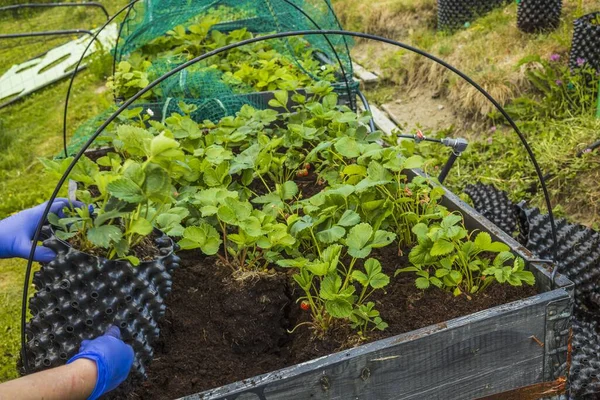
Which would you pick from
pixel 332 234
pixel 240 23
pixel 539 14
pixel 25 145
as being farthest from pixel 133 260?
pixel 25 145

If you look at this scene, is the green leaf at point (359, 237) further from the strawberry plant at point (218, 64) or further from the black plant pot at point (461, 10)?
the black plant pot at point (461, 10)

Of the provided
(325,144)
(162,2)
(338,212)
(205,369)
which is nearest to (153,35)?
(162,2)

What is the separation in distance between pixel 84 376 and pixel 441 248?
88cm

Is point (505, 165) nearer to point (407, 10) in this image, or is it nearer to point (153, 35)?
point (153, 35)

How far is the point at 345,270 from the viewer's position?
175 cm

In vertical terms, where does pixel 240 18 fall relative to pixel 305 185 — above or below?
above

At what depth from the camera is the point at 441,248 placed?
5.28 feet

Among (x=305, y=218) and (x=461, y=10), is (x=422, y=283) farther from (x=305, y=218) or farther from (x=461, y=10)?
(x=461, y=10)

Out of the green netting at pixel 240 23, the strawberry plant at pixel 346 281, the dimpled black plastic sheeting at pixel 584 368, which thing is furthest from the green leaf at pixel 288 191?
the green netting at pixel 240 23

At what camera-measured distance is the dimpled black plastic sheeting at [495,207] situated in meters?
2.34

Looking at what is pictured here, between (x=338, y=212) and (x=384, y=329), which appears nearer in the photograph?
(x=384, y=329)

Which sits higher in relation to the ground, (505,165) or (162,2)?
(162,2)

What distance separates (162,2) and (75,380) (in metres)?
3.04

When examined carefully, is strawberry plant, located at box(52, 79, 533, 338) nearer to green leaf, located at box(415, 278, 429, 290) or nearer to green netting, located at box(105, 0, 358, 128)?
green leaf, located at box(415, 278, 429, 290)
